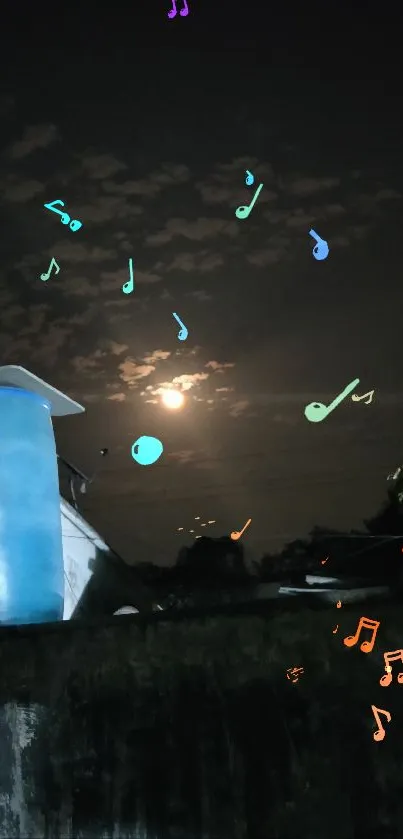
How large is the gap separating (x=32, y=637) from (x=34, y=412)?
102 centimetres

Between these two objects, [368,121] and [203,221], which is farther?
[203,221]

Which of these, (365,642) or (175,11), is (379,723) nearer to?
(365,642)

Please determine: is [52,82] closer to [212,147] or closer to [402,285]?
[212,147]

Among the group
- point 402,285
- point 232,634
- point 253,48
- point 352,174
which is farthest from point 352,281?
point 232,634

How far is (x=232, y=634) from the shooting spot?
5.44 feet

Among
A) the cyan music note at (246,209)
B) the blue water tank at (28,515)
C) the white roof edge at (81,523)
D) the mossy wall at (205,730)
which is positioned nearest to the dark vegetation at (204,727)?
the mossy wall at (205,730)

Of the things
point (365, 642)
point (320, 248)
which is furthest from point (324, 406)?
point (365, 642)

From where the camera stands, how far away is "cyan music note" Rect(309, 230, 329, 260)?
4268mm

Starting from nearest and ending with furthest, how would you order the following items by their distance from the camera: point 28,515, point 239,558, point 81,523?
1. point 28,515
2. point 81,523
3. point 239,558

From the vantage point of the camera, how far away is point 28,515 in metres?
2.32

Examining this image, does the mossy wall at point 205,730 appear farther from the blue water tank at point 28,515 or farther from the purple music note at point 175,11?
the purple music note at point 175,11

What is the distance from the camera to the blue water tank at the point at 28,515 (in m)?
2.18

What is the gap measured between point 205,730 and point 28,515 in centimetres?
105

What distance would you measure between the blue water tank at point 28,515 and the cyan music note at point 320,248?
8.06 feet
